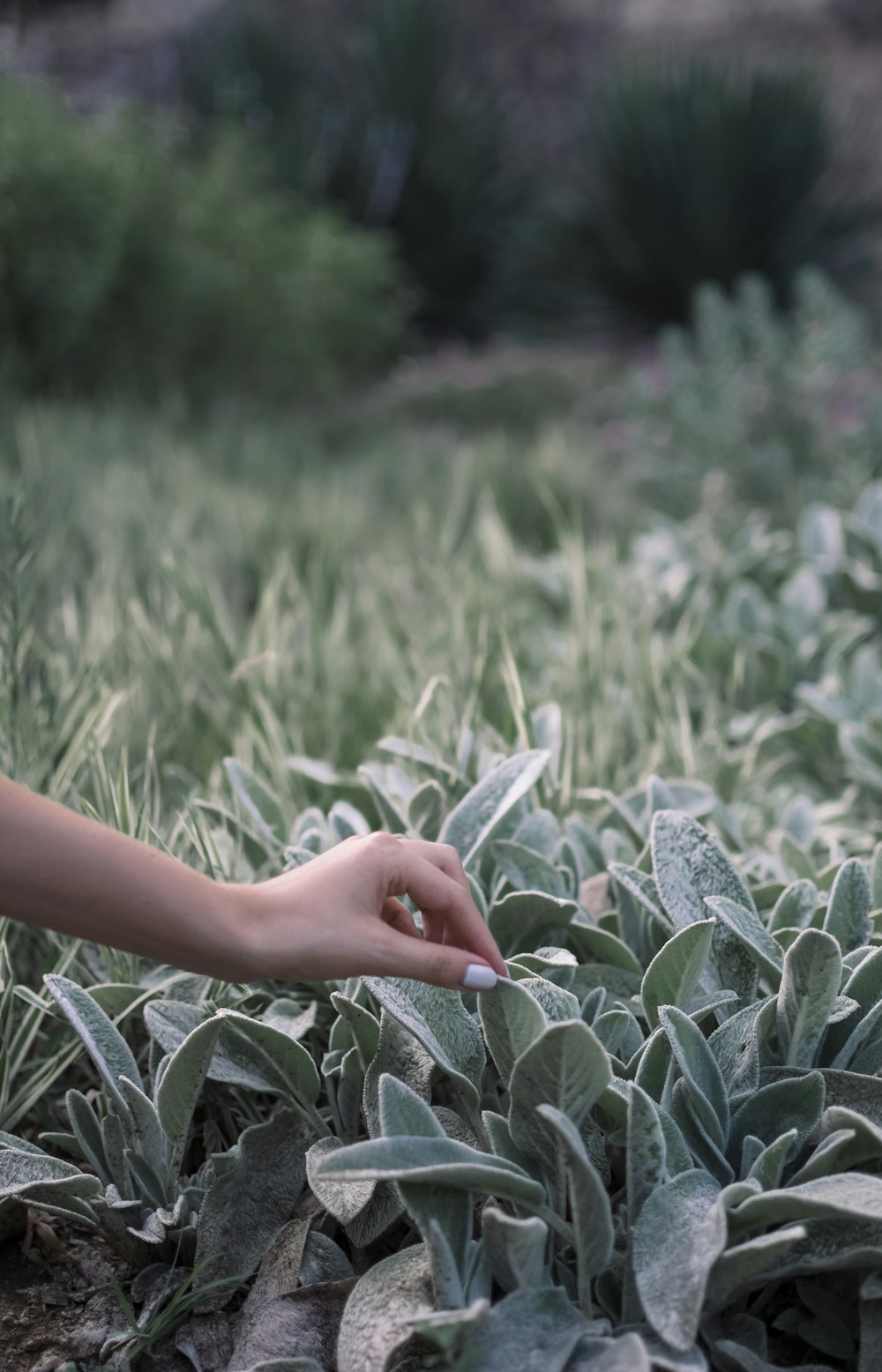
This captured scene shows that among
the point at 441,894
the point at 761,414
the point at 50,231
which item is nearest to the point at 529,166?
the point at 50,231

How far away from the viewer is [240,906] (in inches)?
29.5

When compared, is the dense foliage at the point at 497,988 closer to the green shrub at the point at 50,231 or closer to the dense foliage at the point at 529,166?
the green shrub at the point at 50,231

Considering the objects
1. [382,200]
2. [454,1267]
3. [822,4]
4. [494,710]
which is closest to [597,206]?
[382,200]

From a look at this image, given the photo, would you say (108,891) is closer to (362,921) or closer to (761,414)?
(362,921)

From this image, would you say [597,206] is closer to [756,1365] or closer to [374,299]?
[374,299]

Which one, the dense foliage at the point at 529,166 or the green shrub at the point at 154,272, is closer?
the green shrub at the point at 154,272

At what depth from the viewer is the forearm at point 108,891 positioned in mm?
674

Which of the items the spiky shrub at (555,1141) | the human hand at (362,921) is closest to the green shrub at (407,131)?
the spiky shrub at (555,1141)

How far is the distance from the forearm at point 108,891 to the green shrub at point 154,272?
383cm

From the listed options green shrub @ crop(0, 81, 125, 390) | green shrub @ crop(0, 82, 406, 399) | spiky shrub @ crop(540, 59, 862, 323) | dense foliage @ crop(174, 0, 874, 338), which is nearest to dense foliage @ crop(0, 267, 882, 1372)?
green shrub @ crop(0, 81, 125, 390)

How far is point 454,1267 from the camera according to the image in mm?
772

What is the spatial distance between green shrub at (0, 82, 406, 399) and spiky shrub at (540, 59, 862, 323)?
224 cm

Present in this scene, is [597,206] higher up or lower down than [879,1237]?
higher up

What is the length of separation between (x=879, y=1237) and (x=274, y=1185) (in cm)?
47
